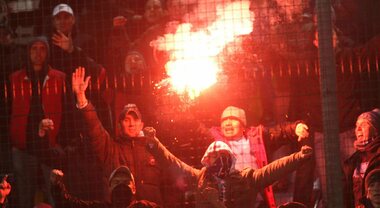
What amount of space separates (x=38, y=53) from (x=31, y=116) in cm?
58

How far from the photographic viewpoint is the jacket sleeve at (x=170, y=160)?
742 centimetres

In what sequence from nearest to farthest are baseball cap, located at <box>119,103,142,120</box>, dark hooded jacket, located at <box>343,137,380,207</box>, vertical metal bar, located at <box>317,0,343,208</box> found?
vertical metal bar, located at <box>317,0,343,208</box> < dark hooded jacket, located at <box>343,137,380,207</box> < baseball cap, located at <box>119,103,142,120</box>

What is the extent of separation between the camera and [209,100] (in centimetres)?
745

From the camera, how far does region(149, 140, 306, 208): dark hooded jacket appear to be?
24.0ft

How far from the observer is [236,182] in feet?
24.1

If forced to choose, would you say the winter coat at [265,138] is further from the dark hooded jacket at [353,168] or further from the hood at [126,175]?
the hood at [126,175]

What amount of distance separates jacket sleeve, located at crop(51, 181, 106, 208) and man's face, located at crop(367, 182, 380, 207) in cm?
236

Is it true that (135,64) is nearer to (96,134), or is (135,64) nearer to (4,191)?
(96,134)

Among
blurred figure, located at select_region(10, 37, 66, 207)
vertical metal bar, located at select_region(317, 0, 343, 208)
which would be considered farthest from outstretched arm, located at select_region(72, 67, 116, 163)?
vertical metal bar, located at select_region(317, 0, 343, 208)

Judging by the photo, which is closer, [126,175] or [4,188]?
[126,175]

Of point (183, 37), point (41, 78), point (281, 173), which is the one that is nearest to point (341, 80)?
point (281, 173)

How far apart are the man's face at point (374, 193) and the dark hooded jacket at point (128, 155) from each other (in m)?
1.83

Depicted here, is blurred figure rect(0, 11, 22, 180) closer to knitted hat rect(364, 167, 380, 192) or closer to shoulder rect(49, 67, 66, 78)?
shoulder rect(49, 67, 66, 78)

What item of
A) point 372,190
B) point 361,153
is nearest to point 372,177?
point 372,190
